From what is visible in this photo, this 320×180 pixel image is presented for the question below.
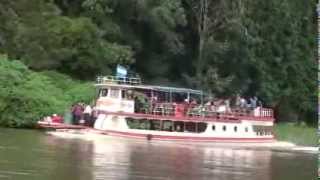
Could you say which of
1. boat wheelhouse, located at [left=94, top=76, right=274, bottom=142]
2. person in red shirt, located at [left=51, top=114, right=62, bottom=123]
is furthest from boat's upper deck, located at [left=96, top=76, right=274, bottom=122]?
person in red shirt, located at [left=51, top=114, right=62, bottom=123]

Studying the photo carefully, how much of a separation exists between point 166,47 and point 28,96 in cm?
2078

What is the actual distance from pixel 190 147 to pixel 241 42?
26.8m

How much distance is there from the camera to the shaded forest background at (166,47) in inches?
2048

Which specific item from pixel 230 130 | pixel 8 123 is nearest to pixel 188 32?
pixel 230 130

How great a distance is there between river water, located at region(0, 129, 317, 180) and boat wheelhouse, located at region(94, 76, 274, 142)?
213 cm

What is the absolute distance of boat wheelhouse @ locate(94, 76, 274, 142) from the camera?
145 ft

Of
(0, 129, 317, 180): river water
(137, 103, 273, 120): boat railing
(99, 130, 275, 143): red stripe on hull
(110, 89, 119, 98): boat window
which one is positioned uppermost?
(110, 89, 119, 98): boat window

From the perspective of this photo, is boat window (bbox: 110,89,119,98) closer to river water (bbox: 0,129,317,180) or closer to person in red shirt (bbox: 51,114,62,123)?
river water (bbox: 0,129,317,180)

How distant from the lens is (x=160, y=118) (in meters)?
44.4

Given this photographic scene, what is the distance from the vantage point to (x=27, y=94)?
4488 cm

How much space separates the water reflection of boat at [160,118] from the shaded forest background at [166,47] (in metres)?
3.73

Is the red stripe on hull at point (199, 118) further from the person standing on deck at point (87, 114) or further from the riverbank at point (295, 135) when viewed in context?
the riverbank at point (295, 135)

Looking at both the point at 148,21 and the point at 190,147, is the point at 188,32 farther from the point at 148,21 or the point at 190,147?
the point at 190,147

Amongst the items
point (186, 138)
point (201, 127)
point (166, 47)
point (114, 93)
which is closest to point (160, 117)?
point (186, 138)
